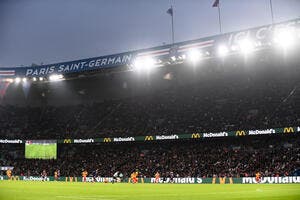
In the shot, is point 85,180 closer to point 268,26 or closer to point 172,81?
point 172,81

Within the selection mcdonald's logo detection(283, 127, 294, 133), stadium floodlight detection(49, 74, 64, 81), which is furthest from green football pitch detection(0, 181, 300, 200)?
stadium floodlight detection(49, 74, 64, 81)

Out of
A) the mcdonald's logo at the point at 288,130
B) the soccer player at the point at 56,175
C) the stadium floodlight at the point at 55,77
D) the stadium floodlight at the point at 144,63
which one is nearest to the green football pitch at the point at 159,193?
the mcdonald's logo at the point at 288,130

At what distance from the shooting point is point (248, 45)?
39125 millimetres

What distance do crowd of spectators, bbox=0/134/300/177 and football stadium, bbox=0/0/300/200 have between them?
13 centimetres

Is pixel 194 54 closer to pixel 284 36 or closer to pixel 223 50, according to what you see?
pixel 223 50

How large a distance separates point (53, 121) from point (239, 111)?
1139 inches

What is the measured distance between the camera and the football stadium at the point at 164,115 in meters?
39.3

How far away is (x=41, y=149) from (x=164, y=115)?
56.7 ft

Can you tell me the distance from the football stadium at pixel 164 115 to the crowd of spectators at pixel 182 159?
0.13 metres

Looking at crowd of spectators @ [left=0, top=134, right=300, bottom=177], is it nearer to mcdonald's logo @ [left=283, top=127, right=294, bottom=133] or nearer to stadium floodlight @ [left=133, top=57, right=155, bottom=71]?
mcdonald's logo @ [left=283, top=127, right=294, bottom=133]

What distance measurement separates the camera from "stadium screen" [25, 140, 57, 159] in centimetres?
5151

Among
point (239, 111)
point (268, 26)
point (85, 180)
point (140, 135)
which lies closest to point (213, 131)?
point (239, 111)

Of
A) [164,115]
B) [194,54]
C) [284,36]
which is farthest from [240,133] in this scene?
[164,115]

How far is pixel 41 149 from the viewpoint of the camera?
5181 cm
